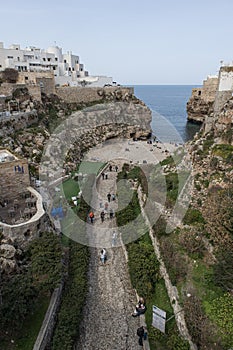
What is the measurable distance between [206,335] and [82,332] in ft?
17.4

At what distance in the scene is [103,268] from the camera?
51.3 feet

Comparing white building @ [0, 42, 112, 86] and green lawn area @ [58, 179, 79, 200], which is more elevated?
white building @ [0, 42, 112, 86]

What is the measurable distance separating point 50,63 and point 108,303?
176 feet

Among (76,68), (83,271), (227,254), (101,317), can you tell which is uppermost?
(76,68)

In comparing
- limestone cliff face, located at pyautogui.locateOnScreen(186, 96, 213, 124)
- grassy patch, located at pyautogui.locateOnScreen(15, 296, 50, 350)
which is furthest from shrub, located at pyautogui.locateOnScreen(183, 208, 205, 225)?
limestone cliff face, located at pyautogui.locateOnScreen(186, 96, 213, 124)

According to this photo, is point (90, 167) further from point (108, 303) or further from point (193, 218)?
point (108, 303)

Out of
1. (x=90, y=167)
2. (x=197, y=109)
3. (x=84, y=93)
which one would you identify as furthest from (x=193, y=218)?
(x=197, y=109)

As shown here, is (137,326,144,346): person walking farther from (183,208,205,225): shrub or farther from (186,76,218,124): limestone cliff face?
(186,76,218,124): limestone cliff face

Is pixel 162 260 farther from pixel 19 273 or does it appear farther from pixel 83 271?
pixel 19 273

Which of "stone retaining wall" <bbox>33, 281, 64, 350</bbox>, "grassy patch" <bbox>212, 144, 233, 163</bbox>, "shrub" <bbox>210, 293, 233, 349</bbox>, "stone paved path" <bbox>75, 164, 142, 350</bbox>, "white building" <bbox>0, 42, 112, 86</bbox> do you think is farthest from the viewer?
"white building" <bbox>0, 42, 112, 86</bbox>

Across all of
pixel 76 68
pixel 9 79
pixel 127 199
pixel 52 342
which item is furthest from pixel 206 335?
pixel 76 68

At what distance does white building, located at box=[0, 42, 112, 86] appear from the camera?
156 ft

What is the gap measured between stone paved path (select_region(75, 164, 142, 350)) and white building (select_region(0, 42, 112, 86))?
126 feet

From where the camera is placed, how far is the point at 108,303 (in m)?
13.4
